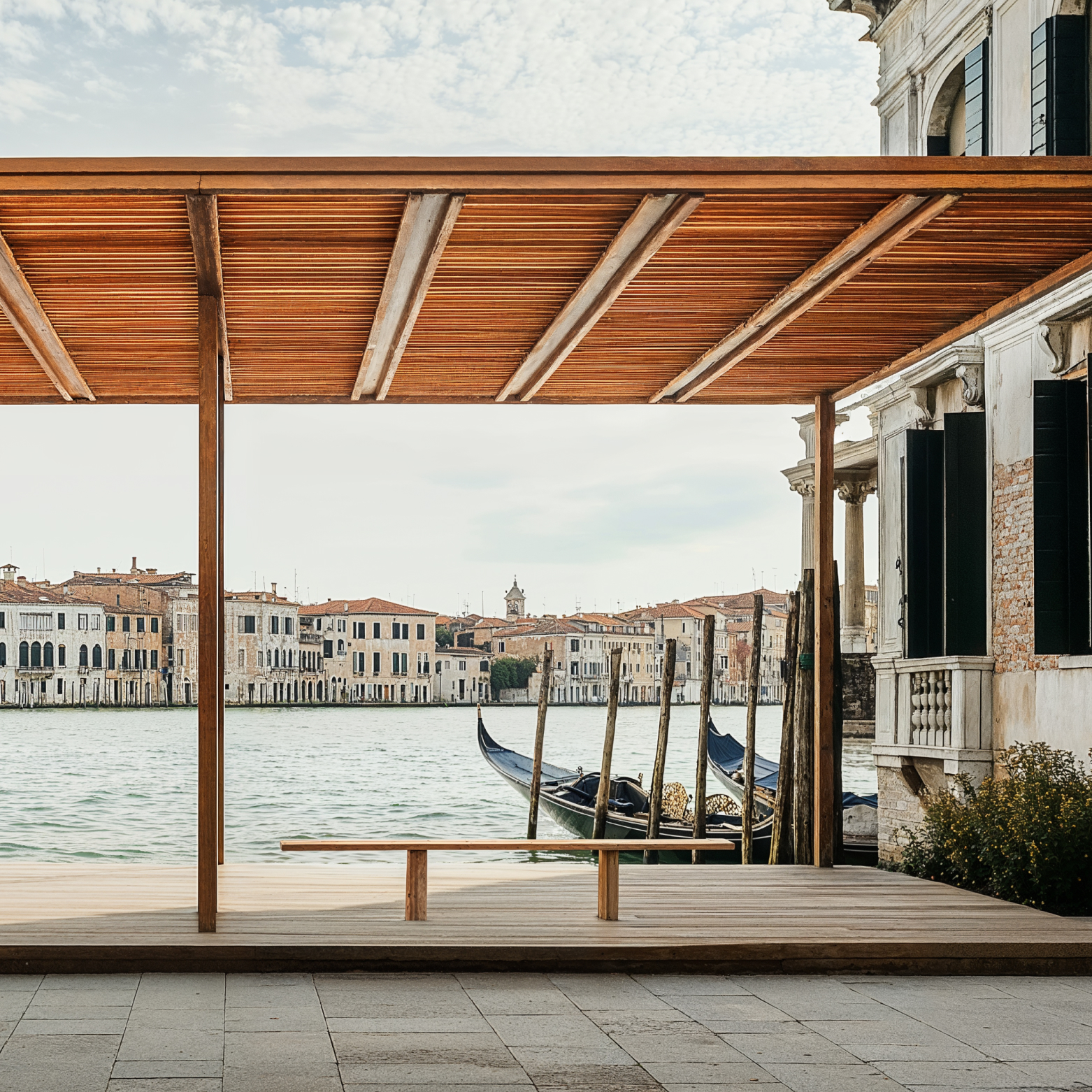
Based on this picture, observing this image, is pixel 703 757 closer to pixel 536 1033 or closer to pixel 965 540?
pixel 965 540

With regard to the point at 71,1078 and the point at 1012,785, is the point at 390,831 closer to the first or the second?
the point at 1012,785

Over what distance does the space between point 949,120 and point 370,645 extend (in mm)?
83726

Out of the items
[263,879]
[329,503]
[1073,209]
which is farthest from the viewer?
[329,503]

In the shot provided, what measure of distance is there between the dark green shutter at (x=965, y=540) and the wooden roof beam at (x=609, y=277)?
3.50 m

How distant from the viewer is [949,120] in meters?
13.0

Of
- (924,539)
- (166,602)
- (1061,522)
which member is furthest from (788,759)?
(166,602)

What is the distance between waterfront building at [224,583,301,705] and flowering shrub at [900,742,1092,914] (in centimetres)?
8094

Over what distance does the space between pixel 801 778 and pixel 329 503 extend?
6817cm

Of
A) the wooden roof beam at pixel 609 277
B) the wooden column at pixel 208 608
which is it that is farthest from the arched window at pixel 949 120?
the wooden column at pixel 208 608

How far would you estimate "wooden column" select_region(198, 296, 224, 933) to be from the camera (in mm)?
6113

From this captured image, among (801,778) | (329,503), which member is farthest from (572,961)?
(329,503)

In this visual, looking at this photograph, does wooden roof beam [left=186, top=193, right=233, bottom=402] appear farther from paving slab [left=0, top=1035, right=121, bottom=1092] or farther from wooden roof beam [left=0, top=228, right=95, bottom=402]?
paving slab [left=0, top=1035, right=121, bottom=1092]

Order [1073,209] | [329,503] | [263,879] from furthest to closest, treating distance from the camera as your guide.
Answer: [329,503], [263,879], [1073,209]

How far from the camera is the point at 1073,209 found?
5.83 meters
